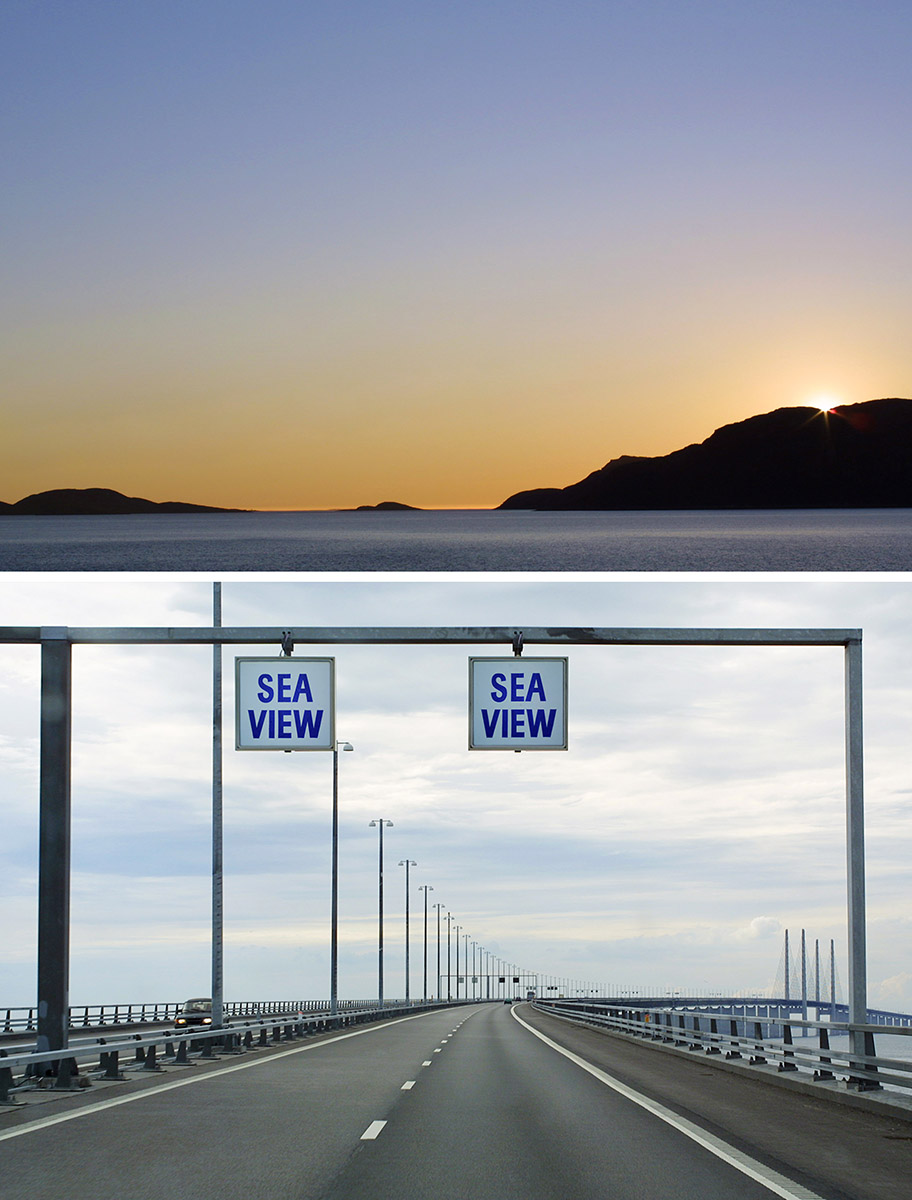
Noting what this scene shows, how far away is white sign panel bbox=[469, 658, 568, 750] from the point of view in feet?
79.9

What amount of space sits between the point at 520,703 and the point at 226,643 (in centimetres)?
518

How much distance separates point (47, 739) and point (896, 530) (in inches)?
7103

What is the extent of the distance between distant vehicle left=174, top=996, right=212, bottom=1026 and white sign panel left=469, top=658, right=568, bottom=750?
33423 millimetres

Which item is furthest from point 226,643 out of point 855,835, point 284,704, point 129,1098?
point 855,835

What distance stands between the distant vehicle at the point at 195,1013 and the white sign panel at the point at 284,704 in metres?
32.6

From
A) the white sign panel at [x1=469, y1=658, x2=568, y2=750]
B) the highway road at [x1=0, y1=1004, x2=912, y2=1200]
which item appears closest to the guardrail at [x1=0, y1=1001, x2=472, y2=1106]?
the highway road at [x1=0, y1=1004, x2=912, y2=1200]

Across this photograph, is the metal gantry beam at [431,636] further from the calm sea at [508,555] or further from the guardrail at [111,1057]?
the calm sea at [508,555]

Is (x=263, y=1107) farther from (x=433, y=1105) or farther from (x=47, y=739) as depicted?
(x=47, y=739)

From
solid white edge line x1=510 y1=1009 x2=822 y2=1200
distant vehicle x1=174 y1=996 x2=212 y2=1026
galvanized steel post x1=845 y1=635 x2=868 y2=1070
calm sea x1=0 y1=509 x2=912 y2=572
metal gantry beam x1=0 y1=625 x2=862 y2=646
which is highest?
calm sea x1=0 y1=509 x2=912 y2=572

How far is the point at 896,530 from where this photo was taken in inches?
7544

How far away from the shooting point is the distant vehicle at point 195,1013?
55.8 meters

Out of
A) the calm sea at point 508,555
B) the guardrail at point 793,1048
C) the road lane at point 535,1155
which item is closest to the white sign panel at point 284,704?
the road lane at point 535,1155

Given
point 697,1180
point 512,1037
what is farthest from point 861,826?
point 512,1037

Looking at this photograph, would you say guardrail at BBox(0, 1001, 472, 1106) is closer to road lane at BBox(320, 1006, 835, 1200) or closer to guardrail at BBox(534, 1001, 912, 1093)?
road lane at BBox(320, 1006, 835, 1200)
